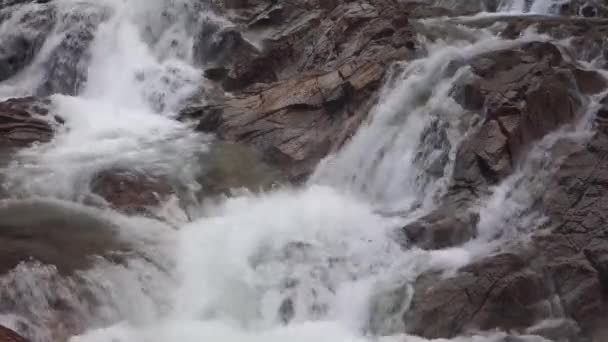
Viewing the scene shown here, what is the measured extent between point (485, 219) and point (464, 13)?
308 inches

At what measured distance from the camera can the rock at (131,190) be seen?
1054cm

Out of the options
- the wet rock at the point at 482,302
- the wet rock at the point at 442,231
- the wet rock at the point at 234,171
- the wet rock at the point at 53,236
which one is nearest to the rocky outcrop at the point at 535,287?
the wet rock at the point at 482,302

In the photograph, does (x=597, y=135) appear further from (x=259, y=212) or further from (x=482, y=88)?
(x=259, y=212)

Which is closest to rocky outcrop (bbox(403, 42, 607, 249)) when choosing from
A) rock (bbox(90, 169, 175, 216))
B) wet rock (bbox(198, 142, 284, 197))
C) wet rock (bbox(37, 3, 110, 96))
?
wet rock (bbox(198, 142, 284, 197))

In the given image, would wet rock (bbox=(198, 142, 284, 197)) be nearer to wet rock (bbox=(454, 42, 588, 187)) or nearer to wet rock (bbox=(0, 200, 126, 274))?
wet rock (bbox=(0, 200, 126, 274))

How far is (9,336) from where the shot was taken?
7.05m

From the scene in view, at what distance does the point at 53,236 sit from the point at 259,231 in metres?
2.62

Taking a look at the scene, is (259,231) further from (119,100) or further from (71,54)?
(71,54)

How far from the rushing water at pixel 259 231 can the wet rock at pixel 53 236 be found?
196 millimetres

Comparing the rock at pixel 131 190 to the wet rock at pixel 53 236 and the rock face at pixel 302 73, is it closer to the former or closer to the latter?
the wet rock at pixel 53 236

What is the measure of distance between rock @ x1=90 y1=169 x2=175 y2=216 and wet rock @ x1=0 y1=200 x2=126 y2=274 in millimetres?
447

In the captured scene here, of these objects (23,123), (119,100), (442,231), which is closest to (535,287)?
(442,231)

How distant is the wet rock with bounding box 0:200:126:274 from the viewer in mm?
8820

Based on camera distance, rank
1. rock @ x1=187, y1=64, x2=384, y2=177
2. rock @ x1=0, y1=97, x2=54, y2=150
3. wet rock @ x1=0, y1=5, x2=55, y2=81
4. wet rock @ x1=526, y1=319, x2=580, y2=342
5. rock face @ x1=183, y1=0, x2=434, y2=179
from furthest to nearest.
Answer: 1. wet rock @ x1=0, y1=5, x2=55, y2=81
2. rock @ x1=0, y1=97, x2=54, y2=150
3. rock face @ x1=183, y1=0, x2=434, y2=179
4. rock @ x1=187, y1=64, x2=384, y2=177
5. wet rock @ x1=526, y1=319, x2=580, y2=342
